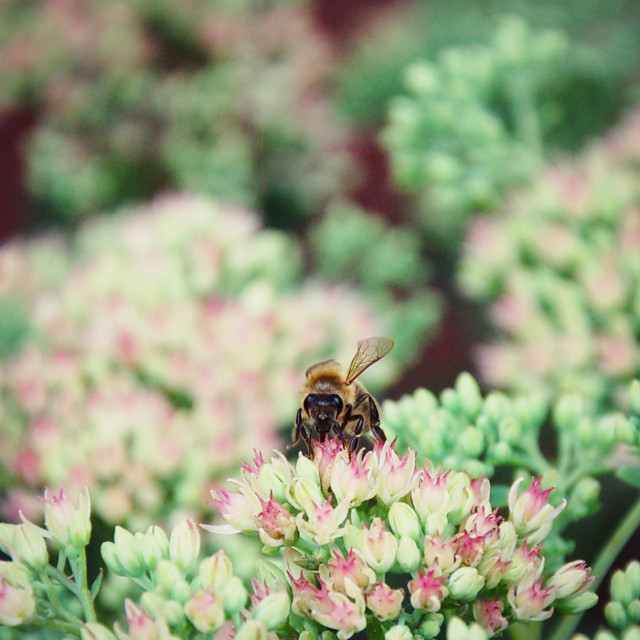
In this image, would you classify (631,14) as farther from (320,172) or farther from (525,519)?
(525,519)

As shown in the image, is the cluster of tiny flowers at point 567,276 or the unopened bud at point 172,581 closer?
the unopened bud at point 172,581

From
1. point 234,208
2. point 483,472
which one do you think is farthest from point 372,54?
point 483,472

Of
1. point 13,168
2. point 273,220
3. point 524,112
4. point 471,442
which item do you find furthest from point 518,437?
point 13,168

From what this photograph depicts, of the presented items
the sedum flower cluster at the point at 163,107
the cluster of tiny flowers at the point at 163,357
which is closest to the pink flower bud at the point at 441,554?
the cluster of tiny flowers at the point at 163,357

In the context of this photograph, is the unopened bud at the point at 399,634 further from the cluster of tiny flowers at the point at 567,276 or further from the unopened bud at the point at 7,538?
the cluster of tiny flowers at the point at 567,276

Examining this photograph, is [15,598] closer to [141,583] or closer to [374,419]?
[141,583]
